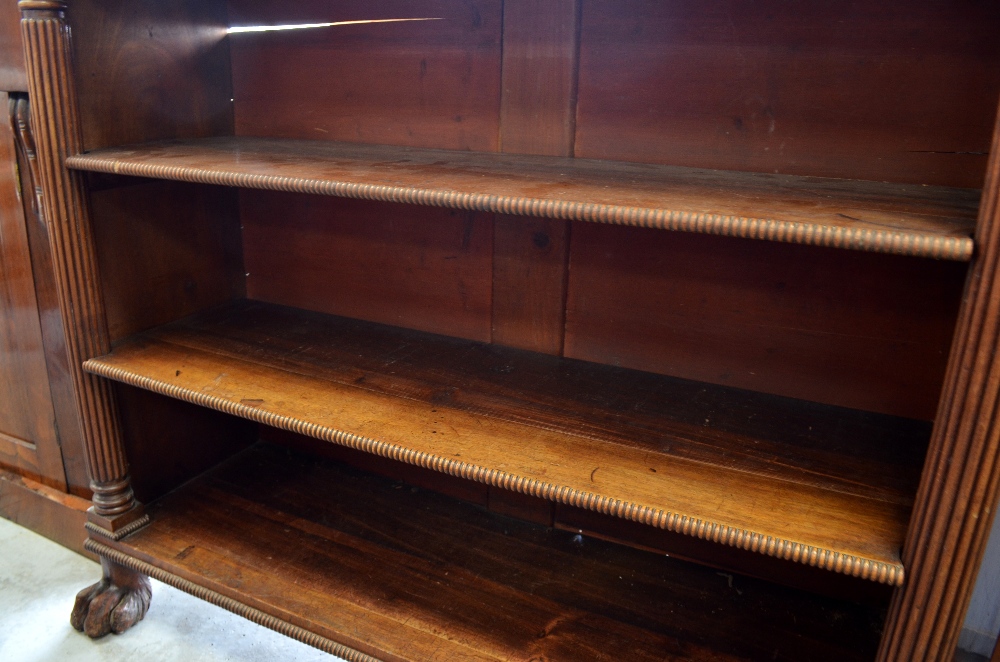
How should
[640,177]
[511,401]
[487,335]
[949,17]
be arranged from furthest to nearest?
[487,335], [511,401], [640,177], [949,17]

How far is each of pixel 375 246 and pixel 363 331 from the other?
20cm

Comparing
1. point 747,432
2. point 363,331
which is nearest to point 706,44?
point 747,432

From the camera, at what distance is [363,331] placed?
1765mm

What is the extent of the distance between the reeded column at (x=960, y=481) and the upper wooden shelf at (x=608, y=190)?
5cm

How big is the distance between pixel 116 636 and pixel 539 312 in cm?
123

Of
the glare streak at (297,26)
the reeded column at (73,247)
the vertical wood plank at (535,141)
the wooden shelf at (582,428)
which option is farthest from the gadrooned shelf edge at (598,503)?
the glare streak at (297,26)

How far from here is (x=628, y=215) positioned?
3.51 ft

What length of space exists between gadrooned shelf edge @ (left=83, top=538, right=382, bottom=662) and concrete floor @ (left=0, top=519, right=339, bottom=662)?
6.8 inches

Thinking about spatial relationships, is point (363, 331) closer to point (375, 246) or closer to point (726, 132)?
point (375, 246)

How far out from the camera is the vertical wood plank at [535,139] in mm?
1447

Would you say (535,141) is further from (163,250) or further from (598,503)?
(163,250)

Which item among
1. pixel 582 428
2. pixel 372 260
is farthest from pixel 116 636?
pixel 582 428

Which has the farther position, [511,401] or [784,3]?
[511,401]

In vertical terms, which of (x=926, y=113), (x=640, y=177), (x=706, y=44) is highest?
(x=706, y=44)
